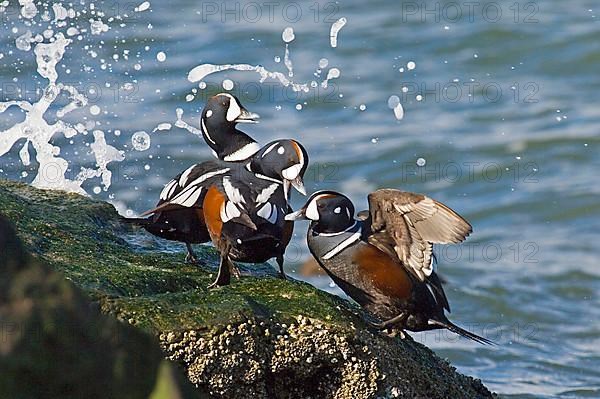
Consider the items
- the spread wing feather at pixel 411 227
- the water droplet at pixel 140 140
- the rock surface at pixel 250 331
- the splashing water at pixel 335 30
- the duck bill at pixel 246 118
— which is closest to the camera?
the rock surface at pixel 250 331

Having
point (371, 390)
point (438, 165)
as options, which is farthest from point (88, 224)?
point (438, 165)

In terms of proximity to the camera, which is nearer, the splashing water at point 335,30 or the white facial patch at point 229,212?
the white facial patch at point 229,212

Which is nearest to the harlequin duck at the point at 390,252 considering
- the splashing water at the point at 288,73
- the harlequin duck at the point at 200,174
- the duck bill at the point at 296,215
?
the duck bill at the point at 296,215

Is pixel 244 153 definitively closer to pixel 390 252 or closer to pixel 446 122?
pixel 390 252

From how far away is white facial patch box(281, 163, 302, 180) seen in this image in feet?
14.3

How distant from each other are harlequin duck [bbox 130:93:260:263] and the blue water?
7.59 feet

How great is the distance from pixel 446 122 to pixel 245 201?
23.8 feet

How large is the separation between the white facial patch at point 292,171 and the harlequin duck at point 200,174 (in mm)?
310

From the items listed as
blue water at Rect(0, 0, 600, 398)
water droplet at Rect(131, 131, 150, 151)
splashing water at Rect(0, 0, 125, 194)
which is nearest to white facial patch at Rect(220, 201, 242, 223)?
splashing water at Rect(0, 0, 125, 194)

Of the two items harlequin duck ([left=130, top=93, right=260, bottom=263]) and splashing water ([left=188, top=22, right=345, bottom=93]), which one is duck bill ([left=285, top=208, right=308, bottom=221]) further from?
splashing water ([left=188, top=22, right=345, bottom=93])

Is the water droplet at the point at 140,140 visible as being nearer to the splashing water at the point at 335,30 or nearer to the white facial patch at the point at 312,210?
the splashing water at the point at 335,30

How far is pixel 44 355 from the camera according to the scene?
167cm

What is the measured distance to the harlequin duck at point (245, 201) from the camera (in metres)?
4.12

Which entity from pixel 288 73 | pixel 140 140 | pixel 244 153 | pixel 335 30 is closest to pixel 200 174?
pixel 244 153
